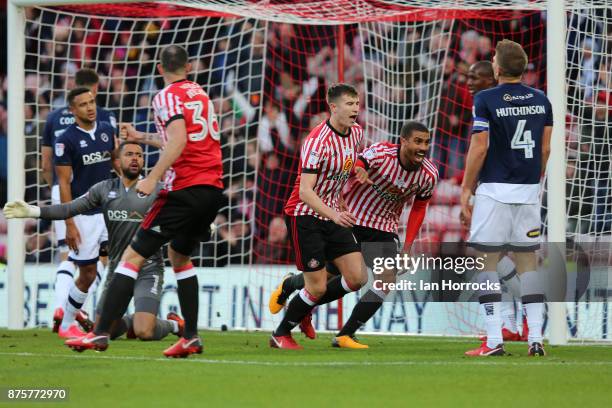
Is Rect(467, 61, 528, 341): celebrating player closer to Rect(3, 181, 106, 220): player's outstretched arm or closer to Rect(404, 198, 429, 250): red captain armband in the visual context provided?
Rect(404, 198, 429, 250): red captain armband

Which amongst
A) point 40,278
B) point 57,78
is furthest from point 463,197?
point 57,78

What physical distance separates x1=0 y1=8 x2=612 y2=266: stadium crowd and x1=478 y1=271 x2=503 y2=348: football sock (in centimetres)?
433

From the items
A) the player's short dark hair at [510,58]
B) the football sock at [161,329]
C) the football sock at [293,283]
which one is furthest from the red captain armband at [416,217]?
the football sock at [161,329]

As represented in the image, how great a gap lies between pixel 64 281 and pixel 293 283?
2170 mm

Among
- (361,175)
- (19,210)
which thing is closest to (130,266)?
(19,210)

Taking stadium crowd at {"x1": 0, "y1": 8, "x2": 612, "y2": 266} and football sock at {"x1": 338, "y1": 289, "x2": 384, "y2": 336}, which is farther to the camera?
stadium crowd at {"x1": 0, "y1": 8, "x2": 612, "y2": 266}

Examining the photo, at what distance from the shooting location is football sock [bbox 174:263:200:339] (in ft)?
23.3

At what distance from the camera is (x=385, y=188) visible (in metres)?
8.77

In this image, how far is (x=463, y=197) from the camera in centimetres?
741

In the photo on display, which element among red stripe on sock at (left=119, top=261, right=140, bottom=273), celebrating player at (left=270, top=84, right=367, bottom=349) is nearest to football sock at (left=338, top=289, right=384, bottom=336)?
celebrating player at (left=270, top=84, right=367, bottom=349)

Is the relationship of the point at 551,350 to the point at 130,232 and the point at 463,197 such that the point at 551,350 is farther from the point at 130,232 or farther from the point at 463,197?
the point at 130,232

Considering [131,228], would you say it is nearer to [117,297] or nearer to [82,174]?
[82,174]

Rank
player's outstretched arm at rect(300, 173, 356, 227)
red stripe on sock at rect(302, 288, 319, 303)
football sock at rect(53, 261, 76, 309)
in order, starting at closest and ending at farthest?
player's outstretched arm at rect(300, 173, 356, 227) < red stripe on sock at rect(302, 288, 319, 303) < football sock at rect(53, 261, 76, 309)

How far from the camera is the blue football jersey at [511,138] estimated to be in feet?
24.6
